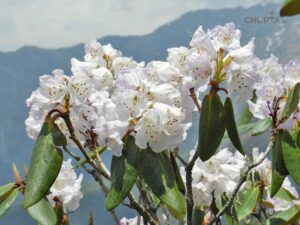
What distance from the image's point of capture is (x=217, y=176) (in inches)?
75.1

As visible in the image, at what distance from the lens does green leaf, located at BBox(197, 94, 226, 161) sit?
1.15 m

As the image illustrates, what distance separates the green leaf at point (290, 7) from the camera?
97 centimetres

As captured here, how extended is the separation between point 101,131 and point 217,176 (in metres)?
0.78

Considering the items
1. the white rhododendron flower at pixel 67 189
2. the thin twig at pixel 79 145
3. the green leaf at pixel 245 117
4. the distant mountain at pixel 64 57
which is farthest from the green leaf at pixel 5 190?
the distant mountain at pixel 64 57

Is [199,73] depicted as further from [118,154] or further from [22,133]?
[22,133]

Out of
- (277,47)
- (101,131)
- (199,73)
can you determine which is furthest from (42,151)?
(277,47)

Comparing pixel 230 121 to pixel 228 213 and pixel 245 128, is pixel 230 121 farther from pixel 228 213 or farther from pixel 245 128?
pixel 228 213

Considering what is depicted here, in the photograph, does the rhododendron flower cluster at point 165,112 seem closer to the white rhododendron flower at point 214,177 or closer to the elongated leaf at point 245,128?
the elongated leaf at point 245,128

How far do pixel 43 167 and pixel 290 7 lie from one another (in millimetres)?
552

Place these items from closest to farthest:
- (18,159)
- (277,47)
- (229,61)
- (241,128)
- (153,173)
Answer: (153,173) < (229,61) < (241,128) < (18,159) < (277,47)

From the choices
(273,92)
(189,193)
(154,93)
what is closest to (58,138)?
(154,93)

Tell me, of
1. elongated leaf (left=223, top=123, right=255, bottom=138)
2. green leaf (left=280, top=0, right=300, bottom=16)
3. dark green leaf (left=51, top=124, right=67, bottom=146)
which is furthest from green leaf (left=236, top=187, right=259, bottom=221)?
green leaf (left=280, top=0, right=300, bottom=16)

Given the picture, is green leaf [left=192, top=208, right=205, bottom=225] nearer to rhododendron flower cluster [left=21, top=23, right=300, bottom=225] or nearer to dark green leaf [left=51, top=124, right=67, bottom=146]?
rhododendron flower cluster [left=21, top=23, right=300, bottom=225]

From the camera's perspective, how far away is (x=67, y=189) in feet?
6.23
